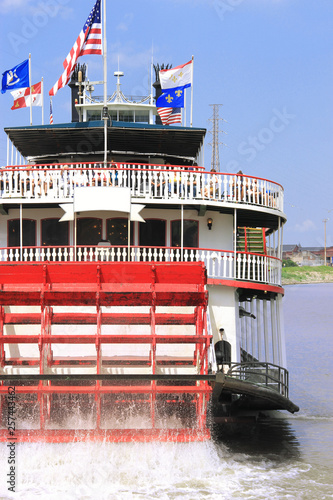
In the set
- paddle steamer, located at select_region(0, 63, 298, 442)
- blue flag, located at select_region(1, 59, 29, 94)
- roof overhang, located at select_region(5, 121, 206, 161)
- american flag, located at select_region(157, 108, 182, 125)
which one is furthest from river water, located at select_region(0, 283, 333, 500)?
blue flag, located at select_region(1, 59, 29, 94)

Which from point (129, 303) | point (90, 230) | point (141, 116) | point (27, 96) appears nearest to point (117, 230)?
point (90, 230)

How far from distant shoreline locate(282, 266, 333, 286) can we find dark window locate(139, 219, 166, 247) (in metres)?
77.5

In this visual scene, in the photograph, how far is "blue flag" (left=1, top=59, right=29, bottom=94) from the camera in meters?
17.9

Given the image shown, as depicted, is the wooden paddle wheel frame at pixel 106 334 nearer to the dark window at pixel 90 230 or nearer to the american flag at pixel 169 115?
the dark window at pixel 90 230

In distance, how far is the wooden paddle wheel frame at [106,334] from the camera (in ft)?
37.2

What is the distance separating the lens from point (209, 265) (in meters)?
13.3

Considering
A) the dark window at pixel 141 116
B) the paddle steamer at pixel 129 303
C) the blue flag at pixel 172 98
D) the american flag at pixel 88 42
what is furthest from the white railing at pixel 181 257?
the dark window at pixel 141 116

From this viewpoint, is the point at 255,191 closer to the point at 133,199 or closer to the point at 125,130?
the point at 133,199

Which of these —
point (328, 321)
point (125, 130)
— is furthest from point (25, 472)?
point (328, 321)

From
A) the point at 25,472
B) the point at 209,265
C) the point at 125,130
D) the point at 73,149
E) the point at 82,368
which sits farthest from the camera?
the point at 73,149

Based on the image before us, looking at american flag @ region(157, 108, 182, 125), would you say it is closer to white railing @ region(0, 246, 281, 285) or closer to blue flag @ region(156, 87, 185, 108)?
blue flag @ region(156, 87, 185, 108)

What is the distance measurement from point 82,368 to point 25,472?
6.25 feet

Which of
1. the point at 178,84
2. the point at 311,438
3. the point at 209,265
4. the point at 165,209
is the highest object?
the point at 178,84

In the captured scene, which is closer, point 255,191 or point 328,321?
point 255,191
